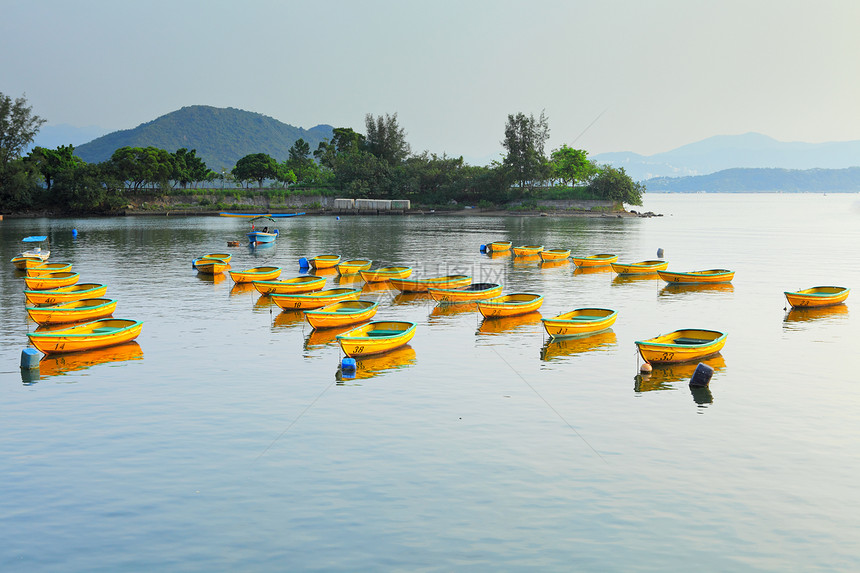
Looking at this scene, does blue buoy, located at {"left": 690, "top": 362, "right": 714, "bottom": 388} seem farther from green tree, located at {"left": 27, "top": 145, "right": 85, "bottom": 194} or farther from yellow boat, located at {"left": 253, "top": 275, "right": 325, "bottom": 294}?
green tree, located at {"left": 27, "top": 145, "right": 85, "bottom": 194}

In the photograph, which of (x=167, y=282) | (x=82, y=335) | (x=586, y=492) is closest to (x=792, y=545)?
(x=586, y=492)

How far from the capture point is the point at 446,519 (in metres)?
17.5

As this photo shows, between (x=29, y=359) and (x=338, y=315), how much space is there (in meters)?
15.3

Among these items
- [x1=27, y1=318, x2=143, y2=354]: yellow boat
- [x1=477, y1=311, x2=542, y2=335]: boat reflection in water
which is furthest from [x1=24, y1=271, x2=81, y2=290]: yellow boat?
[x1=477, y1=311, x2=542, y2=335]: boat reflection in water

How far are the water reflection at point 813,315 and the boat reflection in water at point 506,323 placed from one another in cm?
1510

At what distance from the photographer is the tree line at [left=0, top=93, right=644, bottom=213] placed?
160 m

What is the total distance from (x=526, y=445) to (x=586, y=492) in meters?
3.62

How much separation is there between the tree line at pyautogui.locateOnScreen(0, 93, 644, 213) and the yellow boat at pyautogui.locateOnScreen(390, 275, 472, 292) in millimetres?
130698

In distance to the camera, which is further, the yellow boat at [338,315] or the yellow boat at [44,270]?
the yellow boat at [44,270]

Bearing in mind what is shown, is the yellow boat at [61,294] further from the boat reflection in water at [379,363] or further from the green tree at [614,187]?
the green tree at [614,187]

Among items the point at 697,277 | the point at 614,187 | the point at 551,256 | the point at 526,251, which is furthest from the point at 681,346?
the point at 614,187

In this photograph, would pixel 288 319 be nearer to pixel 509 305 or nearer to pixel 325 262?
pixel 509 305

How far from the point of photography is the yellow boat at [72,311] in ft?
126

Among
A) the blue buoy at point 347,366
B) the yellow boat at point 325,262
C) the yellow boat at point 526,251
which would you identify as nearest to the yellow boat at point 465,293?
the blue buoy at point 347,366
